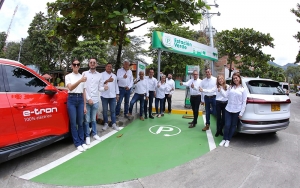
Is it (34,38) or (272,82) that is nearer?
(272,82)

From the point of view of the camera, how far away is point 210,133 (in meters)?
5.17

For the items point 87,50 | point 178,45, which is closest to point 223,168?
point 178,45

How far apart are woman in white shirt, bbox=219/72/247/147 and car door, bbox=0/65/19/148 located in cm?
397

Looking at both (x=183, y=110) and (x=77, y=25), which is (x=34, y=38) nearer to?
(x=77, y=25)

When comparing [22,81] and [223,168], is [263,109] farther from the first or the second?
[22,81]

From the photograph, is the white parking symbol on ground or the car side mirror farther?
the white parking symbol on ground

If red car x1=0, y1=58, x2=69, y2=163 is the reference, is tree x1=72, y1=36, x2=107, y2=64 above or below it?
above

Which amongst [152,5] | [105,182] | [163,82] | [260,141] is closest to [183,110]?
[163,82]

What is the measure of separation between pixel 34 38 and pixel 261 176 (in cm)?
2697

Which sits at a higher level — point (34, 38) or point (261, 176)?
point (34, 38)

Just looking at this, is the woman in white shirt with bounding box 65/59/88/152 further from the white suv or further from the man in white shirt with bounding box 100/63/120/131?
the white suv

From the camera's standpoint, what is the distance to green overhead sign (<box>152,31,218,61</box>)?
284 inches

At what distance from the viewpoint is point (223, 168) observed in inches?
127

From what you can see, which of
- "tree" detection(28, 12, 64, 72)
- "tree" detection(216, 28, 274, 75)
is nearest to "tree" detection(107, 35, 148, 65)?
"tree" detection(28, 12, 64, 72)
